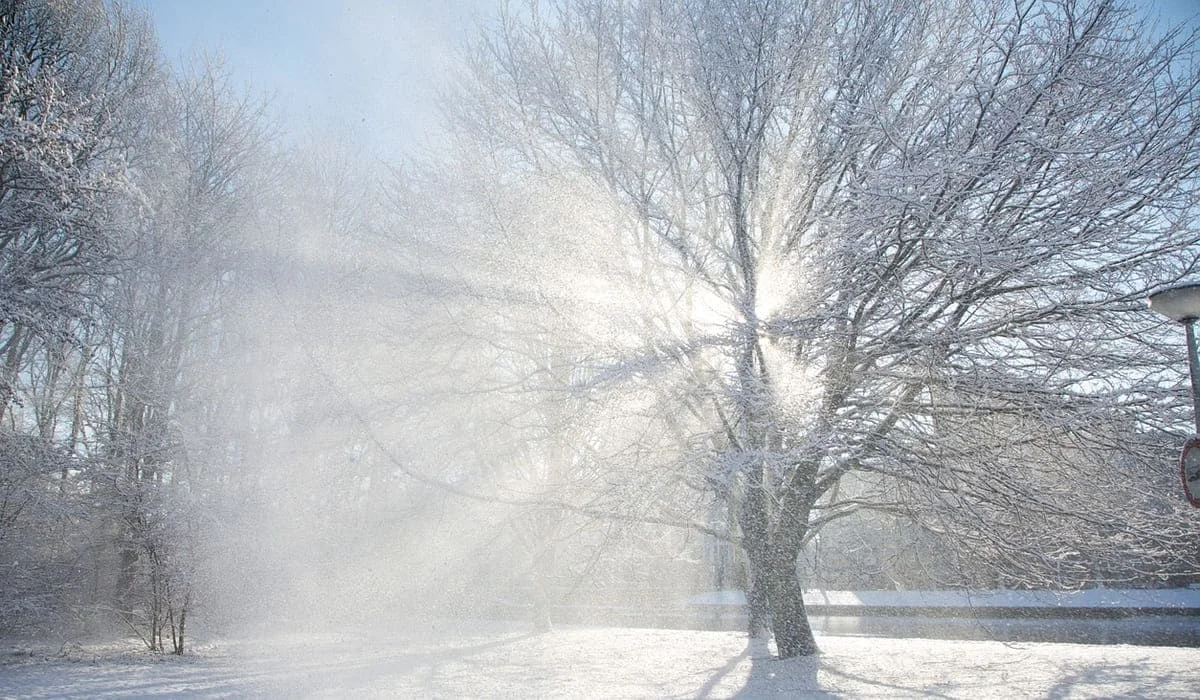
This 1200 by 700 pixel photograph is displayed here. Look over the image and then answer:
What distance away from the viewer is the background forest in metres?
6.20

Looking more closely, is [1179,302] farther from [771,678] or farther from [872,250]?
[771,678]

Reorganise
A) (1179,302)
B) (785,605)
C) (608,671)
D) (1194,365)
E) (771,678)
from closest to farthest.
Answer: (1179,302) < (1194,365) < (771,678) < (608,671) < (785,605)

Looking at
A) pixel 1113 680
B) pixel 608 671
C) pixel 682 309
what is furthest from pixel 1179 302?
pixel 608 671

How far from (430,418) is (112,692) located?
4350 mm

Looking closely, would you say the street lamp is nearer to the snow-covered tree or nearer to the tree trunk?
the snow-covered tree

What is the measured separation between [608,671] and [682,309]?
4112 mm

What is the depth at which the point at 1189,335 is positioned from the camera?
527 centimetres

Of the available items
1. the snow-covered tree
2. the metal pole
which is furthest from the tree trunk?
the metal pole

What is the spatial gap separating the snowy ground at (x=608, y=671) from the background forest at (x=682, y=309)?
0.93m

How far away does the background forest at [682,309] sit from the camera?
20.3ft

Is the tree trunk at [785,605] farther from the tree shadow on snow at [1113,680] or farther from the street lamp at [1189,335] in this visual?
the street lamp at [1189,335]

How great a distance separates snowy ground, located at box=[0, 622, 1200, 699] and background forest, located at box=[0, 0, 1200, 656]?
929 millimetres

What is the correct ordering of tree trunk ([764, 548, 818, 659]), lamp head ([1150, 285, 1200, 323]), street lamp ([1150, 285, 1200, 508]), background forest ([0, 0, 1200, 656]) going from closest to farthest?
street lamp ([1150, 285, 1200, 508]), lamp head ([1150, 285, 1200, 323]), background forest ([0, 0, 1200, 656]), tree trunk ([764, 548, 818, 659])

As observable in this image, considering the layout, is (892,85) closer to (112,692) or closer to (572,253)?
(572,253)
